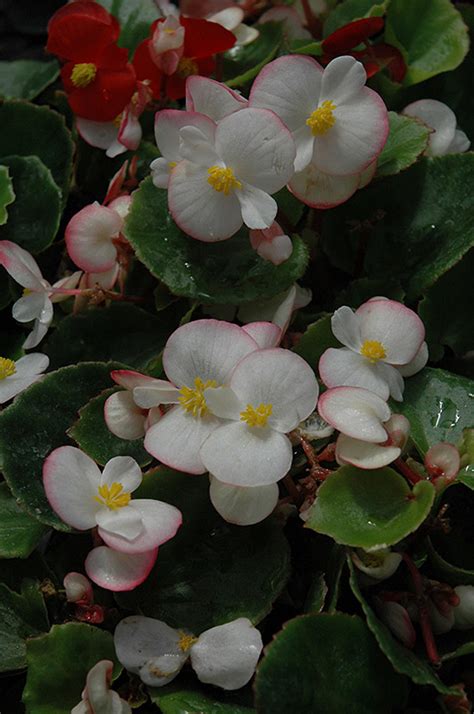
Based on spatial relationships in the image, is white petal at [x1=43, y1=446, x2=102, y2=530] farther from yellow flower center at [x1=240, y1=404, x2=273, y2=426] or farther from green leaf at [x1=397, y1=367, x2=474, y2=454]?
green leaf at [x1=397, y1=367, x2=474, y2=454]

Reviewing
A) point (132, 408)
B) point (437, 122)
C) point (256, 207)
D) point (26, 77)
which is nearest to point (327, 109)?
point (256, 207)

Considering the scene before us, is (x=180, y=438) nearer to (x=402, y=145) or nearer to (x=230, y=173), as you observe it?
(x=230, y=173)

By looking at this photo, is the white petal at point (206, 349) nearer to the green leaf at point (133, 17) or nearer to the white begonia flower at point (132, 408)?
the white begonia flower at point (132, 408)

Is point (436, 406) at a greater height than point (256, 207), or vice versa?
point (256, 207)

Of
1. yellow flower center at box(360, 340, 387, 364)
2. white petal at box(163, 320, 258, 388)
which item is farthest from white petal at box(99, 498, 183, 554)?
yellow flower center at box(360, 340, 387, 364)

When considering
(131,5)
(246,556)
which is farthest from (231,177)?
(131,5)

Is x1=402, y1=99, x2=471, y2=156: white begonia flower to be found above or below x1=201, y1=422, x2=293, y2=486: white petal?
above
